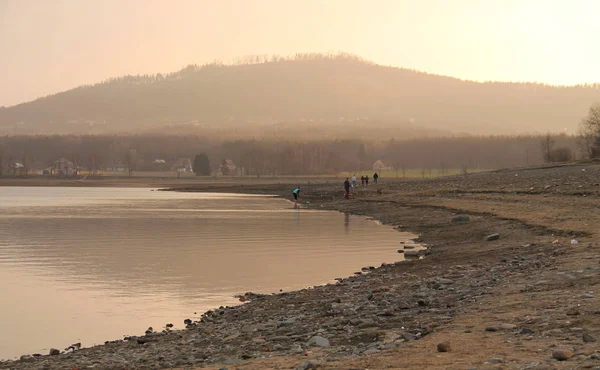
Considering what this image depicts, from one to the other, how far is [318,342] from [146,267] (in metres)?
15.2

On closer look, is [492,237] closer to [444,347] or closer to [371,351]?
[371,351]

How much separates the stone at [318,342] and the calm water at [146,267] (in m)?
4.78

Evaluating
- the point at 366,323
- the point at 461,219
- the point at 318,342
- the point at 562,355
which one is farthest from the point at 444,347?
the point at 461,219

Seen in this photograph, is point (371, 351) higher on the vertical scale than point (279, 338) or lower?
higher

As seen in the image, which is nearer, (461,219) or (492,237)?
(492,237)

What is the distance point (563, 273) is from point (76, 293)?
1292 centimetres

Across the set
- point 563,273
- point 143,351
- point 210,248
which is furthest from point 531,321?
point 210,248

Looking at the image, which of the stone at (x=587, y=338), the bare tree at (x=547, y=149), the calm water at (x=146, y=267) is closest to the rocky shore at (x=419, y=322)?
the stone at (x=587, y=338)

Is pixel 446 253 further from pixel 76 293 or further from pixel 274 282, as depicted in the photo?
pixel 76 293

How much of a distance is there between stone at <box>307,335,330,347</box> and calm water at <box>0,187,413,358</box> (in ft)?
15.7

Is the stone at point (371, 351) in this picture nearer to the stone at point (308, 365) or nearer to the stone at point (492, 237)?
the stone at point (308, 365)

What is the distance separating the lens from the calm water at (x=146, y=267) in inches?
680

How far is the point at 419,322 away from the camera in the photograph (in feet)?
44.0

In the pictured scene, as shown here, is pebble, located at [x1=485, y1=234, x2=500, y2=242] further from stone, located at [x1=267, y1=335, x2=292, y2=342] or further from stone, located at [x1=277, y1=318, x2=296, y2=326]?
stone, located at [x1=267, y1=335, x2=292, y2=342]
